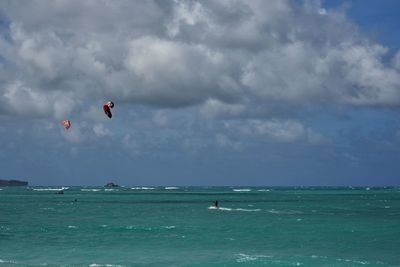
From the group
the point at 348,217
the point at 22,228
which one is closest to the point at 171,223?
the point at 22,228

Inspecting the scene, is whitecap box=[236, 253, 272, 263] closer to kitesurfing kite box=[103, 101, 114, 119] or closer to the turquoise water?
the turquoise water

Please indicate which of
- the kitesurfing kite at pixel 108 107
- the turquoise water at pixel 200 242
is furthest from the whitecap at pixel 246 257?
the kitesurfing kite at pixel 108 107

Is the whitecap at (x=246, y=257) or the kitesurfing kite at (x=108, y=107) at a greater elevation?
the kitesurfing kite at (x=108, y=107)

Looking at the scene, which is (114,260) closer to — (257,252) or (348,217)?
(257,252)

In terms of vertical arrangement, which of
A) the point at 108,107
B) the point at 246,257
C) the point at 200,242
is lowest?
the point at 246,257

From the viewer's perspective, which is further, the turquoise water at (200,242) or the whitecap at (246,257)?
the turquoise water at (200,242)

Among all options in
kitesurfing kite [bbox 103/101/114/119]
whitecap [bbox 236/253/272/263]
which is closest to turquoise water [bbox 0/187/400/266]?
whitecap [bbox 236/253/272/263]

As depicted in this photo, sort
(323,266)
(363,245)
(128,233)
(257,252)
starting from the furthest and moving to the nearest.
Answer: (128,233) < (363,245) < (257,252) < (323,266)

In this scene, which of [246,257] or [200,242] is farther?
[200,242]

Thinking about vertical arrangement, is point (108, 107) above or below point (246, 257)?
above

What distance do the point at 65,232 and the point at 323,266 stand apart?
28118mm

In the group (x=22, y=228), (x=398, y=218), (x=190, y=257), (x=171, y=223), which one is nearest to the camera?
(x=190, y=257)

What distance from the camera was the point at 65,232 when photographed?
→ 5775 cm

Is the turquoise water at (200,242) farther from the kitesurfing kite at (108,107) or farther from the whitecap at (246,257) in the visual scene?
the kitesurfing kite at (108,107)
